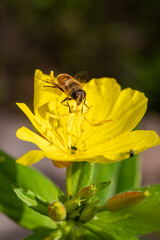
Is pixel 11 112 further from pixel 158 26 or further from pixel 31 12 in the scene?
pixel 158 26

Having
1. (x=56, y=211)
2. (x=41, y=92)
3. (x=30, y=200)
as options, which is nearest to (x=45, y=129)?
(x=41, y=92)

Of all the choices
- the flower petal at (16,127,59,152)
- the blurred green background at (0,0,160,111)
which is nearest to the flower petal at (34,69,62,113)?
the flower petal at (16,127,59,152)

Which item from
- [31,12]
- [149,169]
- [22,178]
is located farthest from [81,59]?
[22,178]

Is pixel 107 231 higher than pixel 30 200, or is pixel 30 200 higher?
pixel 30 200

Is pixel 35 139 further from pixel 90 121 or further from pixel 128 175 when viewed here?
pixel 128 175

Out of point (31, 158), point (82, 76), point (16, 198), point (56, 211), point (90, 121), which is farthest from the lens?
point (82, 76)

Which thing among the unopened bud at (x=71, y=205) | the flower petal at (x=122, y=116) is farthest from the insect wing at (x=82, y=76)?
the unopened bud at (x=71, y=205)
